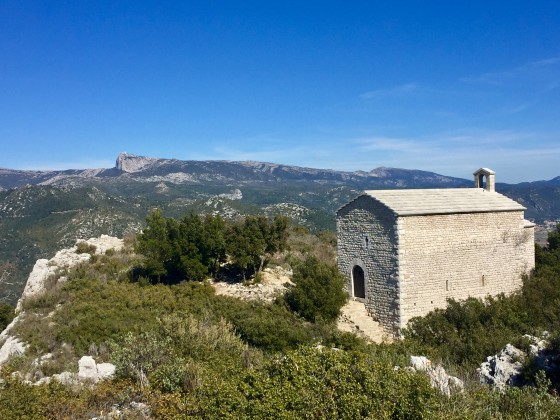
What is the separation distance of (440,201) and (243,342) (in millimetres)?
9964

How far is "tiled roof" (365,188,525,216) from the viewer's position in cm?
1719

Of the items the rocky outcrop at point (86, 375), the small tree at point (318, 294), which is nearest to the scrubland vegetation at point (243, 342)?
the small tree at point (318, 294)

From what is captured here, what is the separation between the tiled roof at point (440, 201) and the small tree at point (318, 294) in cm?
374

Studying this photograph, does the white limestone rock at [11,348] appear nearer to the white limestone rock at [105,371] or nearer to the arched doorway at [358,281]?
the white limestone rock at [105,371]

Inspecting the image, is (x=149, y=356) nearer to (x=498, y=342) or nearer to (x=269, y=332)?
(x=269, y=332)

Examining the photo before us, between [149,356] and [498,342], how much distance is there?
452 inches

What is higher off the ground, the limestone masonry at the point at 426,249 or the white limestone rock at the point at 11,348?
the limestone masonry at the point at 426,249

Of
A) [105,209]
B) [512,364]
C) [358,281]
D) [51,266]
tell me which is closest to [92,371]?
[512,364]

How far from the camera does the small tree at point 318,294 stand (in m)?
17.2

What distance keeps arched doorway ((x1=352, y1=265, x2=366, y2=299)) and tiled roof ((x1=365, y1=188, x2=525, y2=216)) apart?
350 centimetres

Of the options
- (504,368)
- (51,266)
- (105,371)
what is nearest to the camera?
(105,371)

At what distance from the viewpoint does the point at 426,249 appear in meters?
17.1

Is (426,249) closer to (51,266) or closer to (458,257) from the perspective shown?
(458,257)

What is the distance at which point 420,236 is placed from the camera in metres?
17.0
